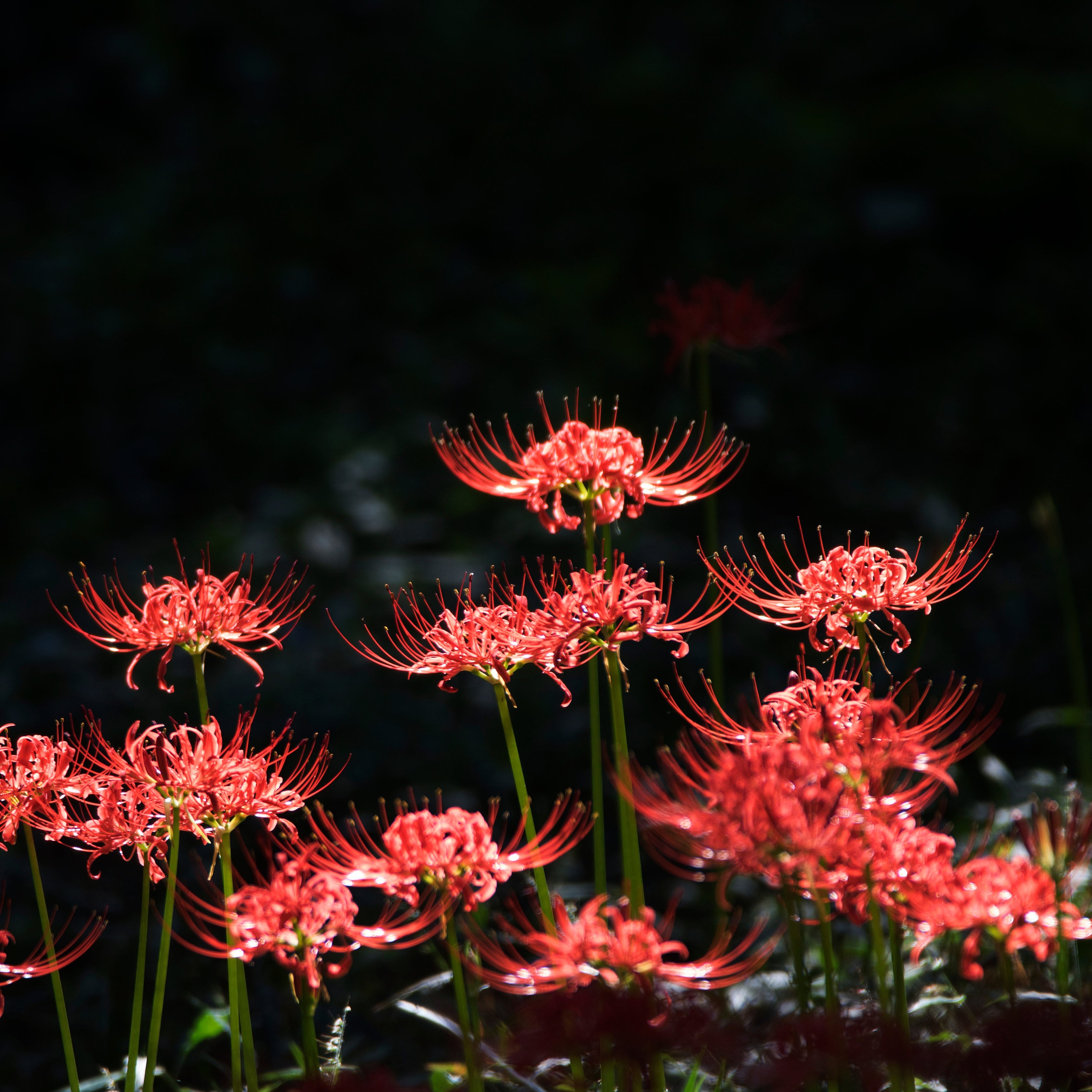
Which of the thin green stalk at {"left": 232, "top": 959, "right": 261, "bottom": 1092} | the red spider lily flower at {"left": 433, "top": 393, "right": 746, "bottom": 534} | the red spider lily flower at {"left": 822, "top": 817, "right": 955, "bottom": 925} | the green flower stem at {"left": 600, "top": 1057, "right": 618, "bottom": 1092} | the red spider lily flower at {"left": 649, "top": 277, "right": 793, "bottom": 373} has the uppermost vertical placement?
the red spider lily flower at {"left": 649, "top": 277, "right": 793, "bottom": 373}

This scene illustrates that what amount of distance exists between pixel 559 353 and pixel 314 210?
187cm

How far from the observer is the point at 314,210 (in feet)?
20.9

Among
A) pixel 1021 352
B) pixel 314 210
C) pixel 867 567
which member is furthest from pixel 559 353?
pixel 867 567

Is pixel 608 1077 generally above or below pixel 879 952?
below

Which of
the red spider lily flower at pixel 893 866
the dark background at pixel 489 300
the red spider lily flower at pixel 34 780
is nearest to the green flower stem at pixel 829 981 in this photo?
the red spider lily flower at pixel 893 866

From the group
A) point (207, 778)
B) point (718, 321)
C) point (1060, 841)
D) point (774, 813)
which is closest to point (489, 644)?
point (207, 778)

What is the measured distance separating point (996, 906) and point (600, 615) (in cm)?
51

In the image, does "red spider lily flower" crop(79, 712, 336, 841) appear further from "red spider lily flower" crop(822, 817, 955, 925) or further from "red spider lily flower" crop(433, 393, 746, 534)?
"red spider lily flower" crop(822, 817, 955, 925)

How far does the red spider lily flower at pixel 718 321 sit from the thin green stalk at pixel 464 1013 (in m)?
1.43

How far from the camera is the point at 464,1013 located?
3.85ft

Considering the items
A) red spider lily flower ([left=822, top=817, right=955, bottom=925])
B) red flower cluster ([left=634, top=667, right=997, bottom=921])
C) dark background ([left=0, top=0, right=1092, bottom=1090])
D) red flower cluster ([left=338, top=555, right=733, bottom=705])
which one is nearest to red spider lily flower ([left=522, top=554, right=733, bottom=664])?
red flower cluster ([left=338, top=555, right=733, bottom=705])

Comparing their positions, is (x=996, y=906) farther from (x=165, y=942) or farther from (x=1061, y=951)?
(x=165, y=942)

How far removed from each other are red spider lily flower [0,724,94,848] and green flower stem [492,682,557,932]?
1.71ft

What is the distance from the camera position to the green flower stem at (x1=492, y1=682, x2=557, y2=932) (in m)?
1.35
